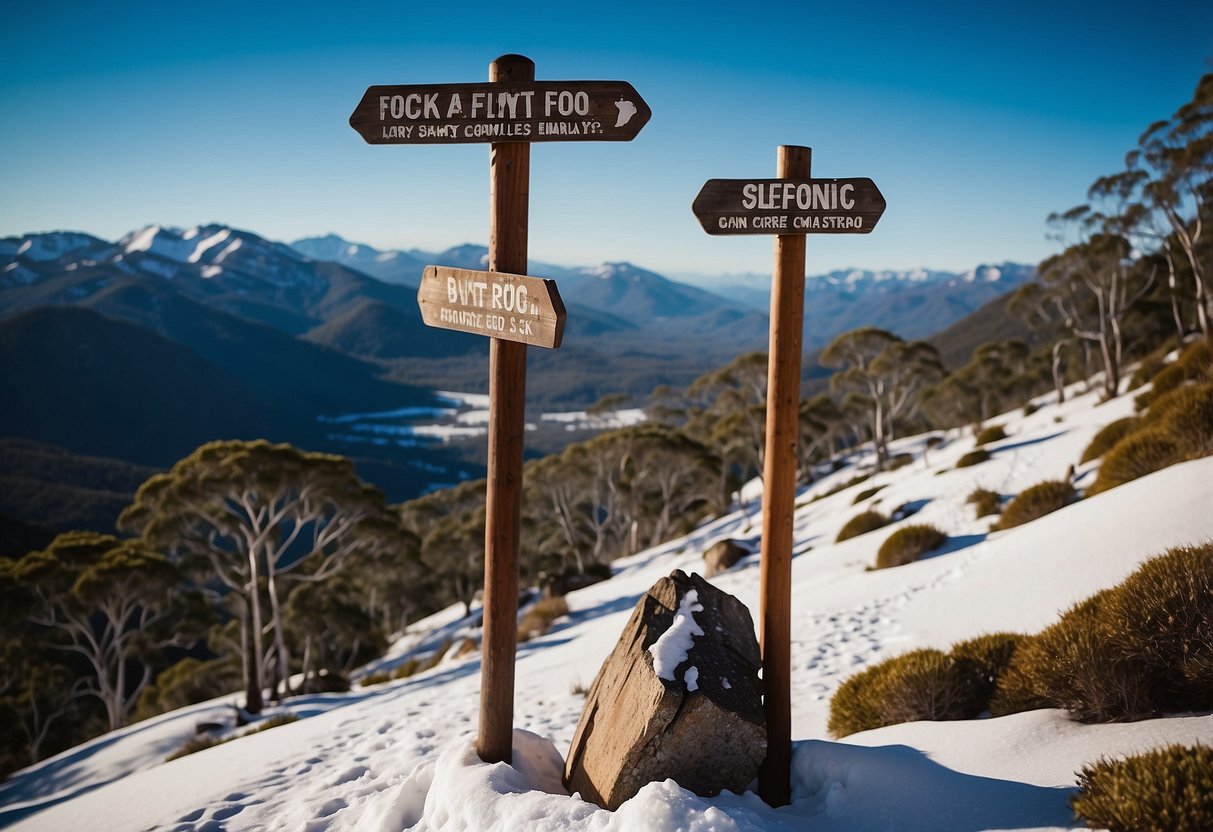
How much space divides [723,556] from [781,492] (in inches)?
487

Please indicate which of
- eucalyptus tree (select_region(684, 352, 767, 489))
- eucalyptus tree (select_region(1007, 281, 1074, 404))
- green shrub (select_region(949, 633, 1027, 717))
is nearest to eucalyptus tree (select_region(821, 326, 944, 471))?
eucalyptus tree (select_region(684, 352, 767, 489))

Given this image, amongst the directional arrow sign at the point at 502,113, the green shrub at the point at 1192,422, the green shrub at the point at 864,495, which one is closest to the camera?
the directional arrow sign at the point at 502,113

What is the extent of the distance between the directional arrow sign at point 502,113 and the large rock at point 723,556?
42.9ft

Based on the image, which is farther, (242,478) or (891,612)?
(242,478)

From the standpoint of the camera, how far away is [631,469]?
3494 cm

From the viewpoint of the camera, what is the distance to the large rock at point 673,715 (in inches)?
135

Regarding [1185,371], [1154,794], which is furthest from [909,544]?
[1154,794]

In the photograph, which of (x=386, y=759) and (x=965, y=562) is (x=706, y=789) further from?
(x=965, y=562)

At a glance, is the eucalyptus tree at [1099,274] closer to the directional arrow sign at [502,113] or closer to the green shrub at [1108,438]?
the green shrub at [1108,438]

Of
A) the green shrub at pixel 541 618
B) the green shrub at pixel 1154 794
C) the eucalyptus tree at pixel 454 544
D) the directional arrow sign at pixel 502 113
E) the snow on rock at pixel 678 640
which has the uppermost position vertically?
the directional arrow sign at pixel 502 113

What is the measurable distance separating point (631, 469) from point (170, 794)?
1171 inches

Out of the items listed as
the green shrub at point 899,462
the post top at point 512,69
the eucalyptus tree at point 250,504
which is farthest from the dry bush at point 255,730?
the green shrub at point 899,462

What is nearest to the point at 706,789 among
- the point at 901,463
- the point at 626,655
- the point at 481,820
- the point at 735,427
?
the point at 626,655

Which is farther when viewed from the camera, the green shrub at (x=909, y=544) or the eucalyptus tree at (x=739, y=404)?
the eucalyptus tree at (x=739, y=404)
